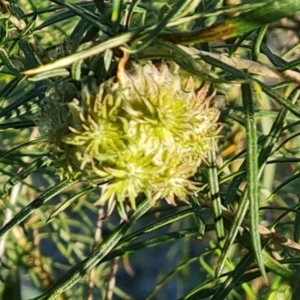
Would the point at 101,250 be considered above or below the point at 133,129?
below

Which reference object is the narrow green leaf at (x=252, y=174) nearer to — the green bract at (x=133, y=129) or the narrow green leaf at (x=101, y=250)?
the green bract at (x=133, y=129)

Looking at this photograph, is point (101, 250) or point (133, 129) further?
point (101, 250)

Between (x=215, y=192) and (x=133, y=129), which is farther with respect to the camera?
(x=215, y=192)

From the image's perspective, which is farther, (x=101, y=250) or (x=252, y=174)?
(x=101, y=250)

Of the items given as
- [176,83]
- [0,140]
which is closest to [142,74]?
[176,83]

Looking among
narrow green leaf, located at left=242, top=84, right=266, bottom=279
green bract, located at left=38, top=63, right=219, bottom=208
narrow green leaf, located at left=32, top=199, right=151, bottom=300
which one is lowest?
narrow green leaf, located at left=32, top=199, right=151, bottom=300

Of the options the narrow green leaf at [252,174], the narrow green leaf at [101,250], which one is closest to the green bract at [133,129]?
the narrow green leaf at [252,174]

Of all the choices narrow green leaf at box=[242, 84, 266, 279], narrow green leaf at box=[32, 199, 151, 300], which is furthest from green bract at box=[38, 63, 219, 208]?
narrow green leaf at box=[32, 199, 151, 300]

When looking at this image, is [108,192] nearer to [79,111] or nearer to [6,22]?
[79,111]

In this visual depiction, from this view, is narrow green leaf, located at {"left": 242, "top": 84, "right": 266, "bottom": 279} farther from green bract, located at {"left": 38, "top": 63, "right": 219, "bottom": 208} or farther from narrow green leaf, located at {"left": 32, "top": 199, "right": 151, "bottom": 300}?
narrow green leaf, located at {"left": 32, "top": 199, "right": 151, "bottom": 300}
